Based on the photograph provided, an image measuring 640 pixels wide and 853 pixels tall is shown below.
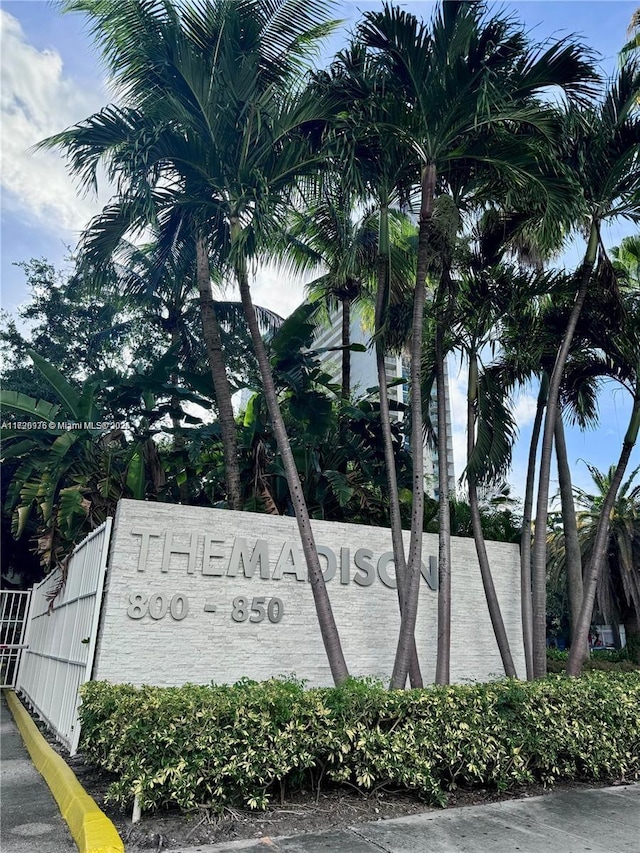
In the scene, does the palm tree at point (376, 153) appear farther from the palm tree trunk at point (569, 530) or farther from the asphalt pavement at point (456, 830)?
the palm tree trunk at point (569, 530)

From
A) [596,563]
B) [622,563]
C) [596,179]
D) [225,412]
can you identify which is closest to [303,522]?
[225,412]

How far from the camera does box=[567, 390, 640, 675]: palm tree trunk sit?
9.69 meters

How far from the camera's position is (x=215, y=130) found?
8.12 meters

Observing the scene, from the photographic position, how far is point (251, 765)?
5.09 metres

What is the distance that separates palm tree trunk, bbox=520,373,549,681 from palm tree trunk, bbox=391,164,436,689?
3806mm

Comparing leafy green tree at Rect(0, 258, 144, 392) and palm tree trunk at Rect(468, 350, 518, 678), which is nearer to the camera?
palm tree trunk at Rect(468, 350, 518, 678)

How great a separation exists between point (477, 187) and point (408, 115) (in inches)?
80.4

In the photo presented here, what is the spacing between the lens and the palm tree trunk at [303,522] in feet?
25.3

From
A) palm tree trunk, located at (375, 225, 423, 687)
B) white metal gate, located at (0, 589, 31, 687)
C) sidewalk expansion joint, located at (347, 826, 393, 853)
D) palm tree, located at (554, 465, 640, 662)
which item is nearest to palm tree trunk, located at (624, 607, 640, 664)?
palm tree, located at (554, 465, 640, 662)

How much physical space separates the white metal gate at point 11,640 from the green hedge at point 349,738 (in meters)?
10.0

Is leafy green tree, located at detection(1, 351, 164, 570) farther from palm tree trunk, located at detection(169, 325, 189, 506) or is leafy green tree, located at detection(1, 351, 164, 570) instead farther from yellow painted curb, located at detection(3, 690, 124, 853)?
yellow painted curb, located at detection(3, 690, 124, 853)

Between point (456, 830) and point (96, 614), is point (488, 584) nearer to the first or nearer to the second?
point (456, 830)

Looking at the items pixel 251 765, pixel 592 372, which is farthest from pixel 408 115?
pixel 251 765

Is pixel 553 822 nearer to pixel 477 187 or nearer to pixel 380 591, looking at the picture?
pixel 380 591
